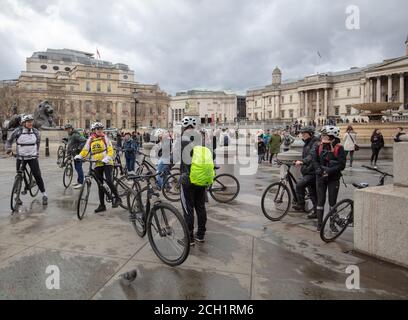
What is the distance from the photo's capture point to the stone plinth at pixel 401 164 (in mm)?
5059

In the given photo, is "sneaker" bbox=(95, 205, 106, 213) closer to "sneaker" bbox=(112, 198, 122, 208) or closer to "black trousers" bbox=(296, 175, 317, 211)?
"sneaker" bbox=(112, 198, 122, 208)

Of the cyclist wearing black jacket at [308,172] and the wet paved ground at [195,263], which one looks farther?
the cyclist wearing black jacket at [308,172]

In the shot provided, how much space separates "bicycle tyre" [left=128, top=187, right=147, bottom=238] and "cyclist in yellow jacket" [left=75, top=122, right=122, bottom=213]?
5.28 feet

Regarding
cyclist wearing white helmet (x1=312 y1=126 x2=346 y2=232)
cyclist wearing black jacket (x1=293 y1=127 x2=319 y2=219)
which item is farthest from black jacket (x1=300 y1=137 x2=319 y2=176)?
cyclist wearing white helmet (x1=312 y1=126 x2=346 y2=232)

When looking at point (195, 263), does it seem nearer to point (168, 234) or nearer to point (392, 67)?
point (168, 234)

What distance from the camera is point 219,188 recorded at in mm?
9141

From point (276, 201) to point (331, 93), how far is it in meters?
107

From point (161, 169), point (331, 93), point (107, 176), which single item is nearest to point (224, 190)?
point (161, 169)

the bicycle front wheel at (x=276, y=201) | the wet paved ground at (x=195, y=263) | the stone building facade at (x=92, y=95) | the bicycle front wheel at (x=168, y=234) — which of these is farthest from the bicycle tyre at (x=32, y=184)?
the stone building facade at (x=92, y=95)

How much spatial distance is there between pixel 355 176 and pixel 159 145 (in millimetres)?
7965

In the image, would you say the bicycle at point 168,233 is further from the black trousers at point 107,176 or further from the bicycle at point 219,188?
the bicycle at point 219,188

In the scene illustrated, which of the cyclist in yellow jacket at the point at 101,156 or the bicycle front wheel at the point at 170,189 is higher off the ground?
the cyclist in yellow jacket at the point at 101,156

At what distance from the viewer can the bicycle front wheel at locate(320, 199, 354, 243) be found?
19.4 feet
